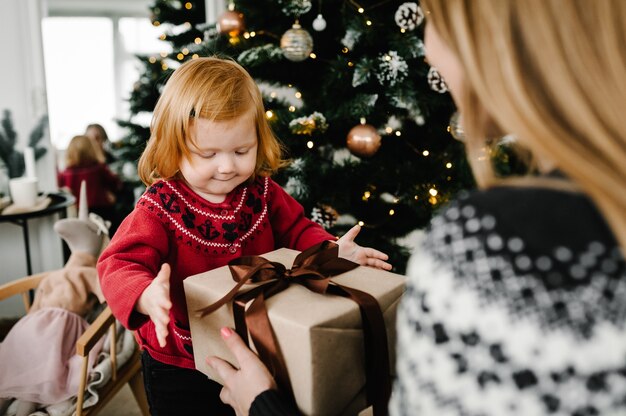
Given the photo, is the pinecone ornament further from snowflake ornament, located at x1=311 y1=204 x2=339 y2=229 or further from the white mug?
the white mug

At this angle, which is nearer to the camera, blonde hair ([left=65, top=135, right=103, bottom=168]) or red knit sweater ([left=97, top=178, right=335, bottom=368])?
red knit sweater ([left=97, top=178, right=335, bottom=368])

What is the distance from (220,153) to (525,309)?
78 centimetres

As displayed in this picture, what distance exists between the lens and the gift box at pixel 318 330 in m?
0.80

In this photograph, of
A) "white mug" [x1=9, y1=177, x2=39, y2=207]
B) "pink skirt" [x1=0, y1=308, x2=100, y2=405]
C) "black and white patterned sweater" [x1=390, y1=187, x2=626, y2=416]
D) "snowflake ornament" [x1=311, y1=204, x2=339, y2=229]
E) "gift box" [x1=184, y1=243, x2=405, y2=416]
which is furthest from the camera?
"white mug" [x1=9, y1=177, x2=39, y2=207]

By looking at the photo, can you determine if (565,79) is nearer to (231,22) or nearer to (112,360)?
(112,360)

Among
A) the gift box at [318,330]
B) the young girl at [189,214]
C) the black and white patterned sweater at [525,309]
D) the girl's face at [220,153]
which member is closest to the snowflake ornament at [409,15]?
the young girl at [189,214]

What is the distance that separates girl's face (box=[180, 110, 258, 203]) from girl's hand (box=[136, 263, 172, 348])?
290mm

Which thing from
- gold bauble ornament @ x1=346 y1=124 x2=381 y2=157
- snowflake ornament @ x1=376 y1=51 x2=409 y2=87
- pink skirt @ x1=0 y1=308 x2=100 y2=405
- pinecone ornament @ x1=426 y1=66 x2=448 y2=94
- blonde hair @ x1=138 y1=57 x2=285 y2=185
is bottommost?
pink skirt @ x1=0 y1=308 x2=100 y2=405

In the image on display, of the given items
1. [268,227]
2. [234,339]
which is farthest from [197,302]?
[268,227]

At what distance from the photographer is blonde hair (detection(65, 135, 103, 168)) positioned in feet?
12.6

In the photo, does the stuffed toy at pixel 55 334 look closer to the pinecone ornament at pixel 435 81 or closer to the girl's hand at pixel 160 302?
the girl's hand at pixel 160 302

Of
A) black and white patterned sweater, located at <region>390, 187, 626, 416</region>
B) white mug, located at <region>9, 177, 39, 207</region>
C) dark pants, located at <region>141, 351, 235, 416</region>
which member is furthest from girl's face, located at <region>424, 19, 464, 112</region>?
white mug, located at <region>9, 177, 39, 207</region>

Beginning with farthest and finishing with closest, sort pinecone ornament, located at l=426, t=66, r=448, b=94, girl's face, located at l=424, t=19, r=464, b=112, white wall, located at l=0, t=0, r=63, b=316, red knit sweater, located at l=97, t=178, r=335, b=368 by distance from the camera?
white wall, located at l=0, t=0, r=63, b=316, pinecone ornament, located at l=426, t=66, r=448, b=94, red knit sweater, located at l=97, t=178, r=335, b=368, girl's face, located at l=424, t=19, r=464, b=112

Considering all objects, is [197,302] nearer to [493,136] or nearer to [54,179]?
[493,136]
